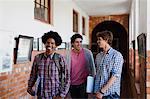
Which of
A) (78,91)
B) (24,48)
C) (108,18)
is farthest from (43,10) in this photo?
(108,18)

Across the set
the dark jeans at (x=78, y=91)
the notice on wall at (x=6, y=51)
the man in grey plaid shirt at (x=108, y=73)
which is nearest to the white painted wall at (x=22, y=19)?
the notice on wall at (x=6, y=51)

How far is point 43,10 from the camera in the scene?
4496mm

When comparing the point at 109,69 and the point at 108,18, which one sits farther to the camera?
the point at 108,18

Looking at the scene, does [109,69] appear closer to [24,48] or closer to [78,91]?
[78,91]

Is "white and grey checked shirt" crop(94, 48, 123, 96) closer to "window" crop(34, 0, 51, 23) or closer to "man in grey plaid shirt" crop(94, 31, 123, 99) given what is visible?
"man in grey plaid shirt" crop(94, 31, 123, 99)

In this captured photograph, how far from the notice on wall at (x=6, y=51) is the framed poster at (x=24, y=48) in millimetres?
169

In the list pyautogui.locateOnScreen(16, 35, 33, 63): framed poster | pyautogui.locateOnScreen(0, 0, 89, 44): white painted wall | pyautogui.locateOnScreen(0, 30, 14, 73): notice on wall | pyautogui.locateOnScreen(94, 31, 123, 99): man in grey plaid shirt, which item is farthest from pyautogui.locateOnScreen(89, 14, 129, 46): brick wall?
pyautogui.locateOnScreen(94, 31, 123, 99): man in grey plaid shirt

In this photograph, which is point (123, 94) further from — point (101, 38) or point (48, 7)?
point (101, 38)

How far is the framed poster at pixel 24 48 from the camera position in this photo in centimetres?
311

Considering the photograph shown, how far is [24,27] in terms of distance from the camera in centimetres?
338

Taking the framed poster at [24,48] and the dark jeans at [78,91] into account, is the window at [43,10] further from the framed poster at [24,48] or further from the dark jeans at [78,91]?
the dark jeans at [78,91]

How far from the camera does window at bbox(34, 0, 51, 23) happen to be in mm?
4142

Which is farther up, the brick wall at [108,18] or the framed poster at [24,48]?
the brick wall at [108,18]

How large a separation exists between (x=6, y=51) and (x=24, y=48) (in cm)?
51
